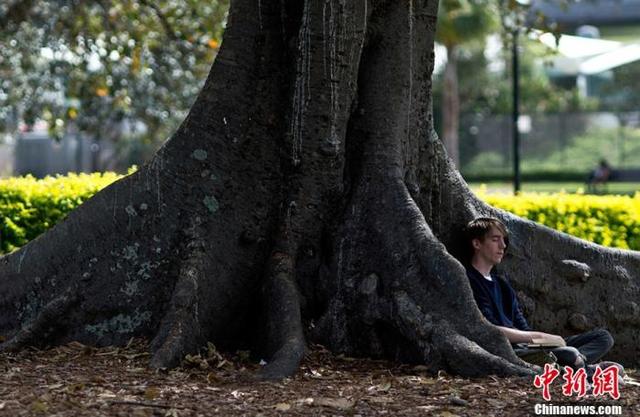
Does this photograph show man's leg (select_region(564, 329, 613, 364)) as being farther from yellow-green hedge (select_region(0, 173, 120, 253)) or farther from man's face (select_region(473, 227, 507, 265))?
yellow-green hedge (select_region(0, 173, 120, 253))

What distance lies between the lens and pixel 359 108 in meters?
8.17

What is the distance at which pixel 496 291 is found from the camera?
7824 millimetres

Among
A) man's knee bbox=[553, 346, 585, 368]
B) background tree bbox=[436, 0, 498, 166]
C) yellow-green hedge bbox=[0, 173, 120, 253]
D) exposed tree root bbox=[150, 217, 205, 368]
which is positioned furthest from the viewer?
background tree bbox=[436, 0, 498, 166]

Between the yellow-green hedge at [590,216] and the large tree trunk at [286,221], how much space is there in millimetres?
3718

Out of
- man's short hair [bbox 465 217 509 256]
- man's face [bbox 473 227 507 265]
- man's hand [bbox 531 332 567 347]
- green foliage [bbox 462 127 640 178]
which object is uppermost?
green foliage [bbox 462 127 640 178]

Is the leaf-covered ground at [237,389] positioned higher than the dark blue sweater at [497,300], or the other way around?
the dark blue sweater at [497,300]

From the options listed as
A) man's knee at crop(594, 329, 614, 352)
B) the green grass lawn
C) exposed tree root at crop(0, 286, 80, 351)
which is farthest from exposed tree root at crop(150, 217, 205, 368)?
the green grass lawn

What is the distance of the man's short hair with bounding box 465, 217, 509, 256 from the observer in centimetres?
794

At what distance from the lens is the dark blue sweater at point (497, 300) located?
7.63m

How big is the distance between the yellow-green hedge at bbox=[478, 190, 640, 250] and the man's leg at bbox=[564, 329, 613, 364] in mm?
4255

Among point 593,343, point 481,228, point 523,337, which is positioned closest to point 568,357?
point 523,337

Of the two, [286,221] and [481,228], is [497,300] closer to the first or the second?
[481,228]

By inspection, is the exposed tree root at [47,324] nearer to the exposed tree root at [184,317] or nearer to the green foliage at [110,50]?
the exposed tree root at [184,317]

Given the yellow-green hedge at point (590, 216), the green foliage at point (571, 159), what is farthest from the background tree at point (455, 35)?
the yellow-green hedge at point (590, 216)
